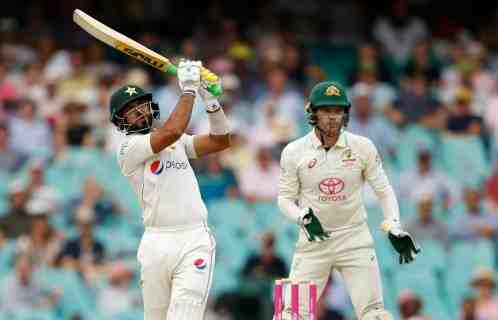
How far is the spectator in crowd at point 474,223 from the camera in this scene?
1421 centimetres

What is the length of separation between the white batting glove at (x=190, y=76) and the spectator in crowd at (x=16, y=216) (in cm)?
582

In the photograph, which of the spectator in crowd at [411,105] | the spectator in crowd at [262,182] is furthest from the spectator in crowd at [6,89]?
the spectator in crowd at [411,105]

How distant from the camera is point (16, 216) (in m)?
14.3

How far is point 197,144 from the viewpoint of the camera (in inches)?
363

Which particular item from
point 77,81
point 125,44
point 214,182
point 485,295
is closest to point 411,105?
point 214,182

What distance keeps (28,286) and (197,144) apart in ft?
16.2

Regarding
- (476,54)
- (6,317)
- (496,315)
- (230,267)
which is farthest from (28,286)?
(476,54)

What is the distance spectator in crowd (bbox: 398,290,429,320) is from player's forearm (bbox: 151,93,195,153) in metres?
4.48

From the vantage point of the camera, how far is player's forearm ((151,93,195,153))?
8.67 meters

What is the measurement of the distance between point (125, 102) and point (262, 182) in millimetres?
5936

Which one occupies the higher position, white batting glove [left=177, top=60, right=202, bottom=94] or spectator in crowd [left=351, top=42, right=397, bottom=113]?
spectator in crowd [left=351, top=42, right=397, bottom=113]

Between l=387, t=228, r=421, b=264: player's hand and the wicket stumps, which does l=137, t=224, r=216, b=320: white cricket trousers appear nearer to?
the wicket stumps

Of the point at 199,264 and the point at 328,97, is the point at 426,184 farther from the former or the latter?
the point at 199,264

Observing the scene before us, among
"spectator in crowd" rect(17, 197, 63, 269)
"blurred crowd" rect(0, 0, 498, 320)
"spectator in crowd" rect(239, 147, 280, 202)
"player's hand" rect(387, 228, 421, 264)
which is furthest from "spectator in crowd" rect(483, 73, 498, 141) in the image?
"player's hand" rect(387, 228, 421, 264)
